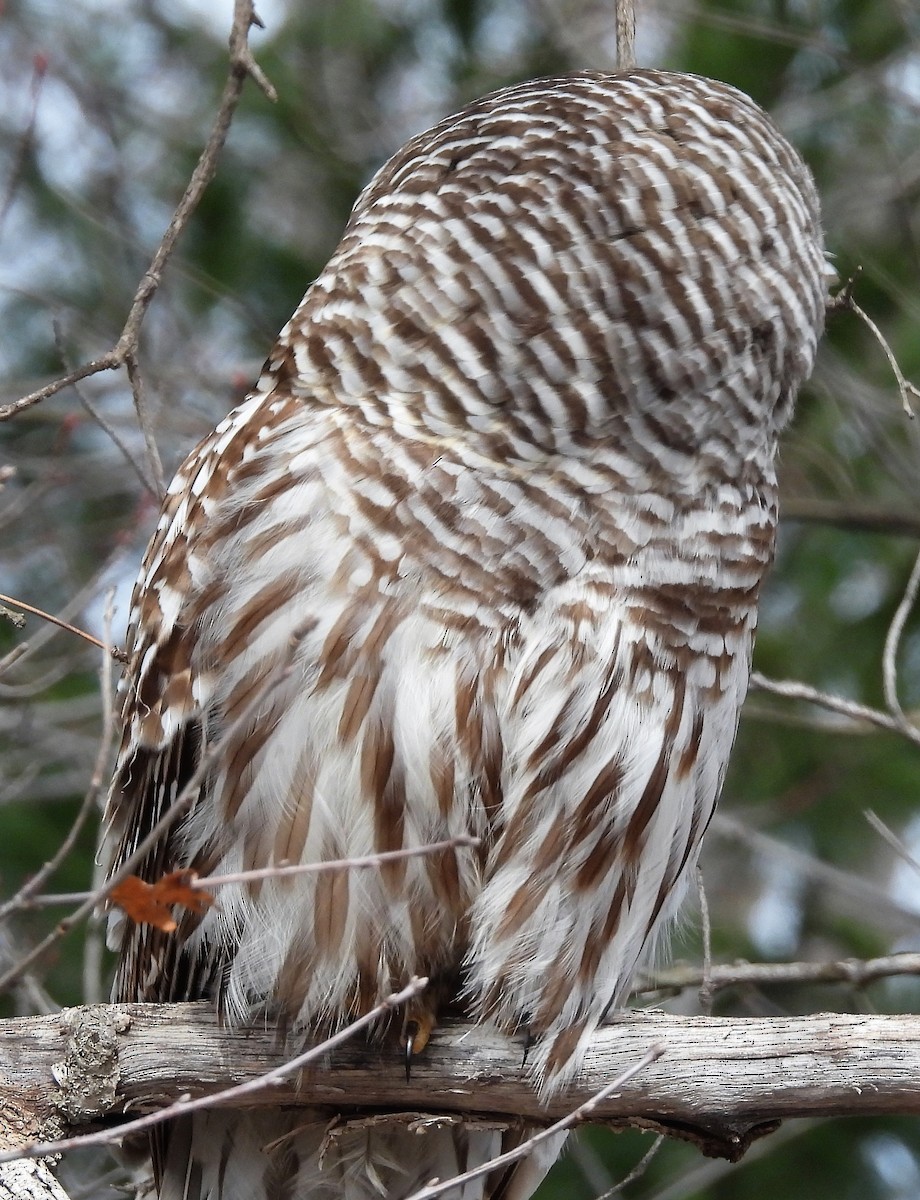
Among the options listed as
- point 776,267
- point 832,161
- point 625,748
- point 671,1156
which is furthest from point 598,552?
point 832,161

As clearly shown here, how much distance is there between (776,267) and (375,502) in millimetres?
833

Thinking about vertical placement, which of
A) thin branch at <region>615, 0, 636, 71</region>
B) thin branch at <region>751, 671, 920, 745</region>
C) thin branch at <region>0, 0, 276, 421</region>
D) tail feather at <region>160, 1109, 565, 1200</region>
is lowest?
tail feather at <region>160, 1109, 565, 1200</region>

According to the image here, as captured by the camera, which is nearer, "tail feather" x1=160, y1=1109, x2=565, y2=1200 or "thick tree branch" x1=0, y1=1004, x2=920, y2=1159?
"thick tree branch" x1=0, y1=1004, x2=920, y2=1159

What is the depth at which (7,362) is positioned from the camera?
5910 millimetres

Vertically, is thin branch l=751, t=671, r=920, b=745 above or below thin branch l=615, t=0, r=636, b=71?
below

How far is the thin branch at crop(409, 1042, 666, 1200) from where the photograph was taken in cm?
211

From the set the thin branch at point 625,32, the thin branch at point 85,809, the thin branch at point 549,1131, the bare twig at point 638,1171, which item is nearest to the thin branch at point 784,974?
the bare twig at point 638,1171

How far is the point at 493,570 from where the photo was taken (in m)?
2.56

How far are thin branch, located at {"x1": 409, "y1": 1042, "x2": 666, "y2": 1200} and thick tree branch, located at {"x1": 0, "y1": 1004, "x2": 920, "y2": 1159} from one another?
0.04m

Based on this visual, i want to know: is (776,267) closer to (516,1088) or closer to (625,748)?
(625,748)

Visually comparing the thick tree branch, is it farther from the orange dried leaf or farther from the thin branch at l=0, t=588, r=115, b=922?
the orange dried leaf

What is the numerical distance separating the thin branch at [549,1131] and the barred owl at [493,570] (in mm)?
217

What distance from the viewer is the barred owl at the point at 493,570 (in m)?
2.59

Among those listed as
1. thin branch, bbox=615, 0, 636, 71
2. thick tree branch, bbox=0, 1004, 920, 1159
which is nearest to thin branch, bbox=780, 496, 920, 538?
thin branch, bbox=615, 0, 636, 71
